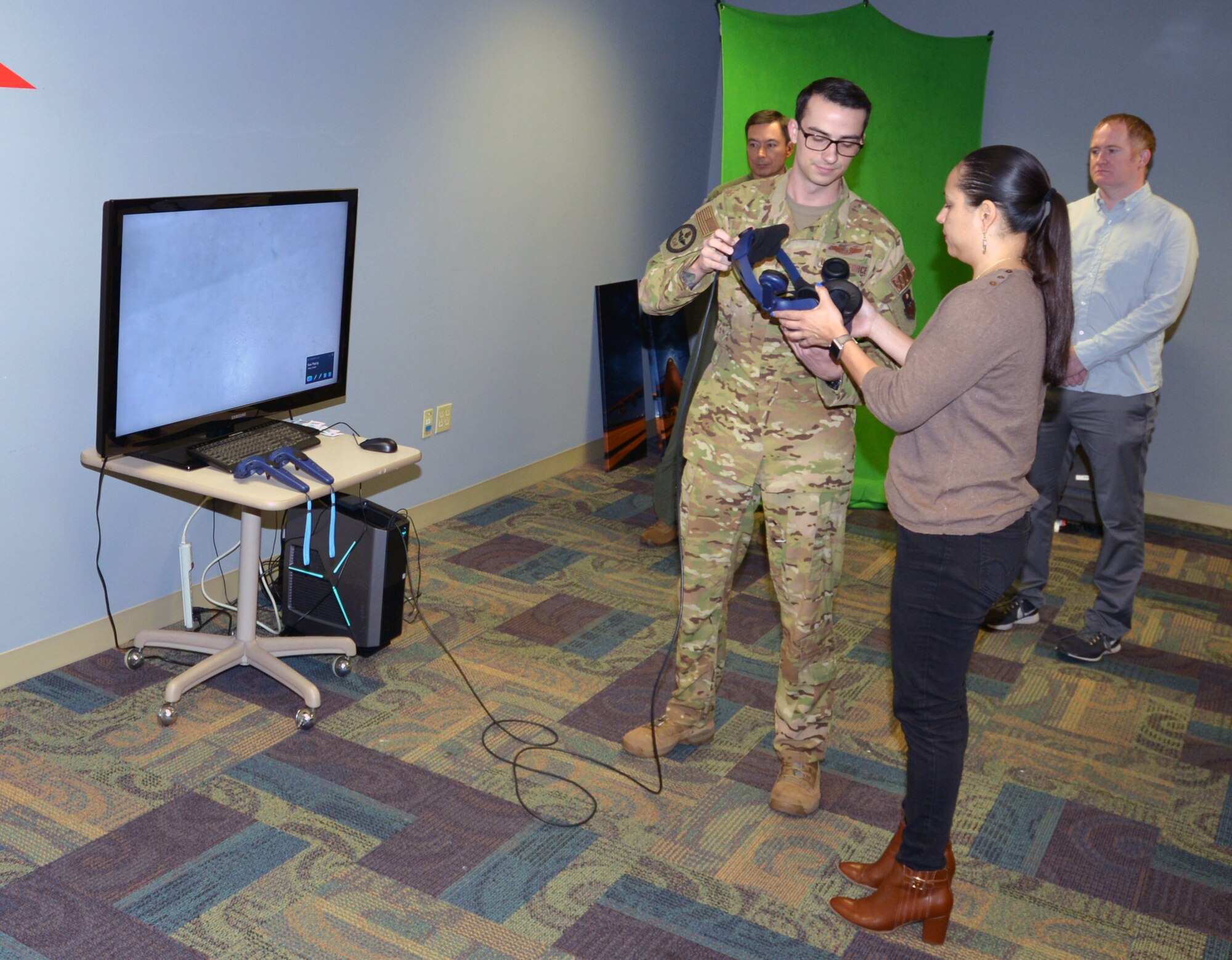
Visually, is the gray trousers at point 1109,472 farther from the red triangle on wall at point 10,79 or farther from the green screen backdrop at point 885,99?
the red triangle on wall at point 10,79

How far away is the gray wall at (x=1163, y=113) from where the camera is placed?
491cm

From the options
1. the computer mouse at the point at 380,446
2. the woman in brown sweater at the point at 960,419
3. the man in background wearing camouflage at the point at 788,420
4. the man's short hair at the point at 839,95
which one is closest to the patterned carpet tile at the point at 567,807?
the man in background wearing camouflage at the point at 788,420

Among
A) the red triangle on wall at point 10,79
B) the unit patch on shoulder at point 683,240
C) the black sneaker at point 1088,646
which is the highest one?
the red triangle on wall at point 10,79

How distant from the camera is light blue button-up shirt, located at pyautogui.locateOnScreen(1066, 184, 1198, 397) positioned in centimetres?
356

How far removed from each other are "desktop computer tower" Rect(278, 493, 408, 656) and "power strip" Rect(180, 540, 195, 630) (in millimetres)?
264

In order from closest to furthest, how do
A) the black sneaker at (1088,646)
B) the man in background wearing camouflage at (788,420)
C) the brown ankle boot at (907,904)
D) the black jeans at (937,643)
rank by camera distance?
the black jeans at (937,643), the brown ankle boot at (907,904), the man in background wearing camouflage at (788,420), the black sneaker at (1088,646)

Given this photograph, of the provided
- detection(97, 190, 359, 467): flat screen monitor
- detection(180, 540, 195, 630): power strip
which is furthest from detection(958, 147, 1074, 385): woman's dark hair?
detection(180, 540, 195, 630): power strip

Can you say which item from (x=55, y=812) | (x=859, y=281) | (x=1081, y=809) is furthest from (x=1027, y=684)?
(x=55, y=812)

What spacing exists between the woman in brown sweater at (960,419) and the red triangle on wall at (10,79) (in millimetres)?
1887

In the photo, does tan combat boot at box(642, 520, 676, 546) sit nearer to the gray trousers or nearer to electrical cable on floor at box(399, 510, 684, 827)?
electrical cable on floor at box(399, 510, 684, 827)

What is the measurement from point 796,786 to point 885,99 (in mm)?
3304

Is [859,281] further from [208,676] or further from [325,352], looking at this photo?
[208,676]

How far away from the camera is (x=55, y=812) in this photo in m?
2.43

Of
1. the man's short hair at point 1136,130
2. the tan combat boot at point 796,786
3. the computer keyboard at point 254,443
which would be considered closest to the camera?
the tan combat boot at point 796,786
